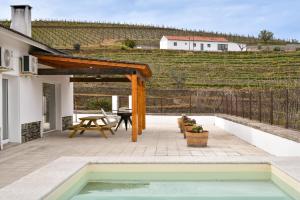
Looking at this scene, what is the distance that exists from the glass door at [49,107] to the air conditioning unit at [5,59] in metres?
3.77

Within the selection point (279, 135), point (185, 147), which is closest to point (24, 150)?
point (185, 147)

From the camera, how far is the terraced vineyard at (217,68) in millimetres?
41031

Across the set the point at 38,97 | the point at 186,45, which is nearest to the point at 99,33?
the point at 186,45

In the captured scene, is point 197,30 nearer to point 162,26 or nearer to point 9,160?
point 162,26

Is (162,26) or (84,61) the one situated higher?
(162,26)

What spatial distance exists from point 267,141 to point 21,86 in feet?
20.3

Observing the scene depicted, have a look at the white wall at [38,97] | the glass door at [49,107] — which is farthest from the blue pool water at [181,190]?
the glass door at [49,107]

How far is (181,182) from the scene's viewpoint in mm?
7496

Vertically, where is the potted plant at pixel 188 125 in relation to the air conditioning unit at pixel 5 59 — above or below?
below

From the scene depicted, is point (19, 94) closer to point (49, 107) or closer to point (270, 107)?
point (49, 107)

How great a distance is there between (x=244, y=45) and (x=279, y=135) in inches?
3148

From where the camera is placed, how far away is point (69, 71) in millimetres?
11992

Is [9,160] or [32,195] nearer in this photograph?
[32,195]

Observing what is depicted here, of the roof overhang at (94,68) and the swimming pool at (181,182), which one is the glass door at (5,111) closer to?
the roof overhang at (94,68)
